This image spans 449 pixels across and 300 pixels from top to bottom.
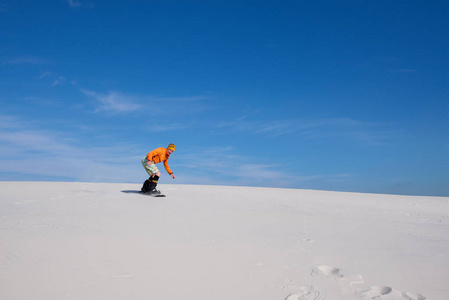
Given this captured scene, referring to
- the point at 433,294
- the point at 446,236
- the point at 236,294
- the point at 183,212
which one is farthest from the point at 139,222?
the point at 446,236

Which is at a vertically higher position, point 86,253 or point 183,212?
point 183,212

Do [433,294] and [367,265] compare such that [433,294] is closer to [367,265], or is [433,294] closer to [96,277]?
[367,265]

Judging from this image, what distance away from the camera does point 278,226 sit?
16.9 ft

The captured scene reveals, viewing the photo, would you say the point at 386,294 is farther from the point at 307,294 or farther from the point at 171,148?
the point at 171,148

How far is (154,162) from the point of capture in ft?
32.5

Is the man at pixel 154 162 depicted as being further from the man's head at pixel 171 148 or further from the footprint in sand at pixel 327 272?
the footprint in sand at pixel 327 272

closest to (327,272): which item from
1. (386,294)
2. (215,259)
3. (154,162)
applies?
(386,294)

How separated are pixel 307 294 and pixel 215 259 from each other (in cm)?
111

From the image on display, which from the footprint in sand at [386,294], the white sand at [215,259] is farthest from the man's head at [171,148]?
the footprint in sand at [386,294]

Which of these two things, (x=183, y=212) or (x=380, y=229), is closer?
(x=380, y=229)

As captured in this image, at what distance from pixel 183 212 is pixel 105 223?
5.72ft

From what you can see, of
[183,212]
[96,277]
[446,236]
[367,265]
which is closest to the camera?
[96,277]

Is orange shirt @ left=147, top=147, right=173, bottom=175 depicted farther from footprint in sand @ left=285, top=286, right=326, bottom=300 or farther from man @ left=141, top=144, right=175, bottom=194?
footprint in sand @ left=285, top=286, right=326, bottom=300

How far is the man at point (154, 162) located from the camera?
9789 millimetres
